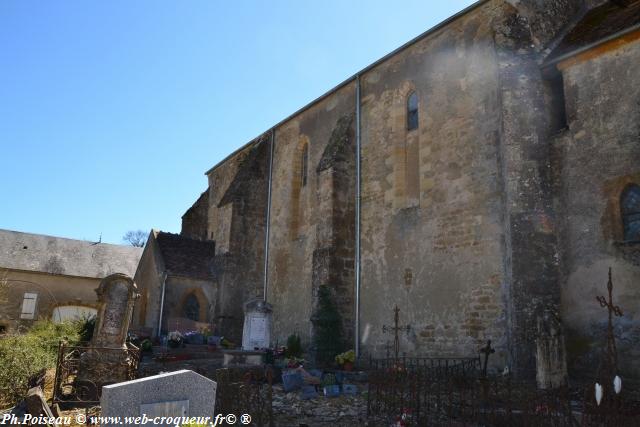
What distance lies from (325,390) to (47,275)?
23.8 m

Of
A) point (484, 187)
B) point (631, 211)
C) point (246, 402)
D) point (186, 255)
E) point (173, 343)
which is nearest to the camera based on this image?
point (246, 402)

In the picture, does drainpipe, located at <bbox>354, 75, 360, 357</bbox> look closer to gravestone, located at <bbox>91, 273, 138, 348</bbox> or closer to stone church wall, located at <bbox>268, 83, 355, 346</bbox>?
stone church wall, located at <bbox>268, 83, 355, 346</bbox>

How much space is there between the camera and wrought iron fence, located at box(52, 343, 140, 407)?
9.58 m

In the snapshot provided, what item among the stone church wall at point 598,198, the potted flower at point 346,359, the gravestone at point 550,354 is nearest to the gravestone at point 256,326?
the potted flower at point 346,359

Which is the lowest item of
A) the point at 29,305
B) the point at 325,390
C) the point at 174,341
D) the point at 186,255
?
the point at 325,390

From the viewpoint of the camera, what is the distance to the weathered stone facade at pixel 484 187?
1017 cm

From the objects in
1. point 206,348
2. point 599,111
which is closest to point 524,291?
point 599,111

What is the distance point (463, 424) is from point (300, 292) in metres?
11.8

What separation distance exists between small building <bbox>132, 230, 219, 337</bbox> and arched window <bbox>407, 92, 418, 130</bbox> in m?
10.6

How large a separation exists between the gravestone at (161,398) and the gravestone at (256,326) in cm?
1013

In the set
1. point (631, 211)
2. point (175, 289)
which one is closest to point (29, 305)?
point (175, 289)

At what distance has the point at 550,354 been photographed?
8836 mm

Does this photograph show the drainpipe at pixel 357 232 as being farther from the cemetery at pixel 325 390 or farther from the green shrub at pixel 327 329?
the cemetery at pixel 325 390

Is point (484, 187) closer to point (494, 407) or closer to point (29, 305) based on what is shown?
point (494, 407)
